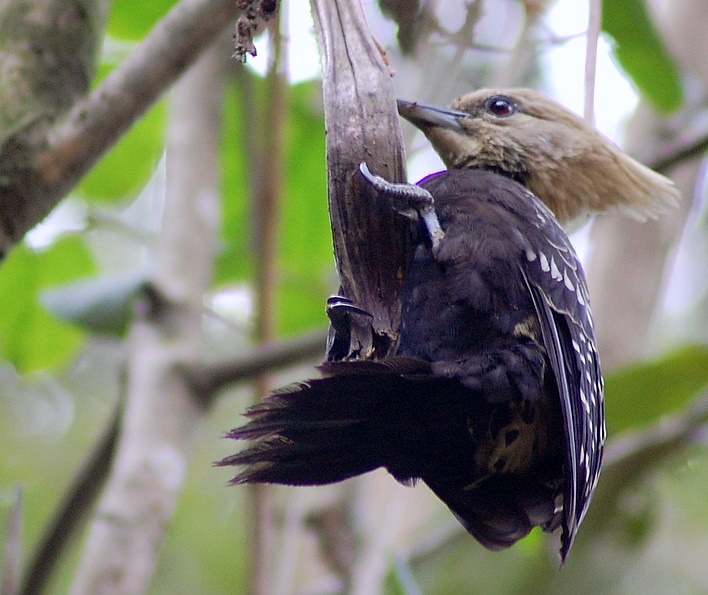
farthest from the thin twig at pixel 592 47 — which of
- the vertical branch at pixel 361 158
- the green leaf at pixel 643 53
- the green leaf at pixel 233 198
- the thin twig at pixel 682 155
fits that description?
the green leaf at pixel 233 198

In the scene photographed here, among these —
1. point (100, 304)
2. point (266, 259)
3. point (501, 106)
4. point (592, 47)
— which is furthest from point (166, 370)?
point (592, 47)

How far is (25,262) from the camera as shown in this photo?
381cm

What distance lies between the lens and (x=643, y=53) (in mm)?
3367

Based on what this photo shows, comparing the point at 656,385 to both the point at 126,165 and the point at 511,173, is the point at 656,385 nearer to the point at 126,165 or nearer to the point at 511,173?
the point at 511,173

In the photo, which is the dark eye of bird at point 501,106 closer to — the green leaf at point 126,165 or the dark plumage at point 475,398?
the dark plumage at point 475,398

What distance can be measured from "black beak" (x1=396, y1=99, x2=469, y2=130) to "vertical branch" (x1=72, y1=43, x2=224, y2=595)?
985 millimetres

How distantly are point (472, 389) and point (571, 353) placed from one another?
0.90ft

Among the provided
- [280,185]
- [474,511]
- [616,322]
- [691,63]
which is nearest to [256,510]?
[280,185]

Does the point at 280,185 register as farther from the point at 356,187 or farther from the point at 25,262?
the point at 356,187

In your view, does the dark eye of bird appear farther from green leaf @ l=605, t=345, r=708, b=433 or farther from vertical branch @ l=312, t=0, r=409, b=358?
green leaf @ l=605, t=345, r=708, b=433

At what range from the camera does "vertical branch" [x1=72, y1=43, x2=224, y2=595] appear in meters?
2.81

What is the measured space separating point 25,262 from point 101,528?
139cm

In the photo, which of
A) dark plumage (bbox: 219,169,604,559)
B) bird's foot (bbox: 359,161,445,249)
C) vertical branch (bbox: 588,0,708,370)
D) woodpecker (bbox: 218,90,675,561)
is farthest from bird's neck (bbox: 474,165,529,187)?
vertical branch (bbox: 588,0,708,370)

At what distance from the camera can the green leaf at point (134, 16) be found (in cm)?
325
